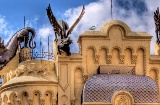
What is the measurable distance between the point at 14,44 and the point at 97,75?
569 inches

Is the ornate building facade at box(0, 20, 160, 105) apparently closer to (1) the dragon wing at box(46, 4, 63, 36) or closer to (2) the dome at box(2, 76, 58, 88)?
(2) the dome at box(2, 76, 58, 88)

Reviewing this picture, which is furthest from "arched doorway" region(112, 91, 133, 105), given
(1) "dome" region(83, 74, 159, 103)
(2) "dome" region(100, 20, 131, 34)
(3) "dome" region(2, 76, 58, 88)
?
(2) "dome" region(100, 20, 131, 34)

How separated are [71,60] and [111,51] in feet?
12.4

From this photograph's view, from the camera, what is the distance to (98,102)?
1914 inches

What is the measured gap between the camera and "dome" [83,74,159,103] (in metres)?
49.0

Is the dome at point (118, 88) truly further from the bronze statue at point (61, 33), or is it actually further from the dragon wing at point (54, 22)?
the dragon wing at point (54, 22)

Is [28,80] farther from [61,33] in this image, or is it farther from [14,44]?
[14,44]

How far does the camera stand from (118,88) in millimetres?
49312

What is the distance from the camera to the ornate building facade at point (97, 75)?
4931cm

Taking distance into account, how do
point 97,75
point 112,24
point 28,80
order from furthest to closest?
point 112,24 < point 97,75 < point 28,80

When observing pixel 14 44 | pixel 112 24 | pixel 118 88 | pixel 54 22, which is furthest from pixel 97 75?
pixel 14 44

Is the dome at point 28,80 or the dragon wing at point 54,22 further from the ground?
the dragon wing at point 54,22

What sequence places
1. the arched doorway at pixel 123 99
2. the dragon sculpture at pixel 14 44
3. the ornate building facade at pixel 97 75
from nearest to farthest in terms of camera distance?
the arched doorway at pixel 123 99 < the ornate building facade at pixel 97 75 < the dragon sculpture at pixel 14 44


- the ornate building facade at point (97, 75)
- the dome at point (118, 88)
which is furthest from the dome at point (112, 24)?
the dome at point (118, 88)
